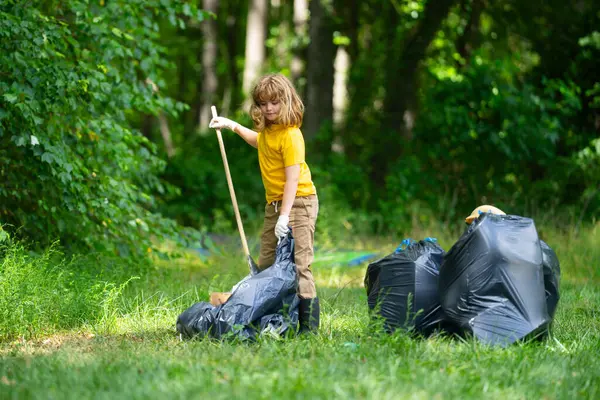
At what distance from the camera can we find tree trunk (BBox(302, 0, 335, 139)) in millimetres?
14977

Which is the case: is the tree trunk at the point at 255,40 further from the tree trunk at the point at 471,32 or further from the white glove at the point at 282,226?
the white glove at the point at 282,226

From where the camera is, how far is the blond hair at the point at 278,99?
17.1 feet

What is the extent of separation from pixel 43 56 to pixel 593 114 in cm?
916

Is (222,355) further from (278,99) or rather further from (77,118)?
(77,118)

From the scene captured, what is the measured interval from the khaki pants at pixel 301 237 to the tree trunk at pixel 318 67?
9.55 m

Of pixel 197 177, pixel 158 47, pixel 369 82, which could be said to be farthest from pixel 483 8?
pixel 158 47

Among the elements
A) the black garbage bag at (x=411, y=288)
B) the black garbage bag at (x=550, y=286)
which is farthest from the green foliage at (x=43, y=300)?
the black garbage bag at (x=550, y=286)

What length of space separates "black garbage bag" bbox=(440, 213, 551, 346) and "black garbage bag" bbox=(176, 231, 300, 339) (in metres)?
0.99

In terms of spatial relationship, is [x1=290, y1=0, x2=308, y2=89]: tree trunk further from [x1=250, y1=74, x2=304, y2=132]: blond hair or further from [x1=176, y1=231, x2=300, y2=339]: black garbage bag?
[x1=176, y1=231, x2=300, y2=339]: black garbage bag

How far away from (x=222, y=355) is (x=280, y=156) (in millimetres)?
1436

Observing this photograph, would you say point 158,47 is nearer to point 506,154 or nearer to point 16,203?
point 16,203

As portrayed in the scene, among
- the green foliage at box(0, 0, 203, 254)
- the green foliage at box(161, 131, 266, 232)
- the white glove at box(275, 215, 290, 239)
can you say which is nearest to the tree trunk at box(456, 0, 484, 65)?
the green foliage at box(161, 131, 266, 232)

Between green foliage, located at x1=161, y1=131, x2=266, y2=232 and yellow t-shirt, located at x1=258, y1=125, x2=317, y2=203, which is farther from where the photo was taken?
green foliage, located at x1=161, y1=131, x2=266, y2=232

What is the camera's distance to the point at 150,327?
18.2ft
